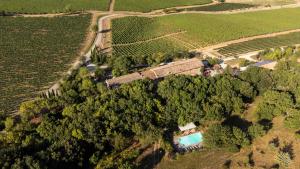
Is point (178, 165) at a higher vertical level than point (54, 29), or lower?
lower

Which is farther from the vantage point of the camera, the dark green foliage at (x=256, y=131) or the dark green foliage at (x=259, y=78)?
the dark green foliage at (x=259, y=78)

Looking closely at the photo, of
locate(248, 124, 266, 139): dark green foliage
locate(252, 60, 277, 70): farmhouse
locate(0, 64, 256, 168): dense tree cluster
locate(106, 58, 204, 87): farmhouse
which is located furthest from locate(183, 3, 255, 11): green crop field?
locate(248, 124, 266, 139): dark green foliage

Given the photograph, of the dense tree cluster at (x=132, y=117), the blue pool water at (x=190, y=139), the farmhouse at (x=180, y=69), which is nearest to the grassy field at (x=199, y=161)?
the dense tree cluster at (x=132, y=117)

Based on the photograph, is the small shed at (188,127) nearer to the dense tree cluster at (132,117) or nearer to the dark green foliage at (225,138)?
the dense tree cluster at (132,117)

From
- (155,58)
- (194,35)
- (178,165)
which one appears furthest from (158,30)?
(178,165)

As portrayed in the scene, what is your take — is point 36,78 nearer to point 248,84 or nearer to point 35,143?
point 35,143

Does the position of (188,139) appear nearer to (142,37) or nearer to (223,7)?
(142,37)

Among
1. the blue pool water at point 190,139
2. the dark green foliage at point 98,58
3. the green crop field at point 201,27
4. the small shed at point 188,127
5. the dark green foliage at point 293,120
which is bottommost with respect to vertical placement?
the blue pool water at point 190,139
